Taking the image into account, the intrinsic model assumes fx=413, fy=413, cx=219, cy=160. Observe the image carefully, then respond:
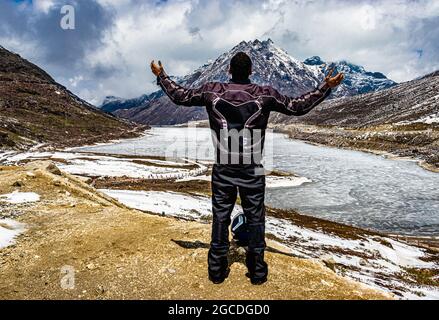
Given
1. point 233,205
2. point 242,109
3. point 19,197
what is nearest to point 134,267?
point 233,205

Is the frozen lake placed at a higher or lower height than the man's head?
lower

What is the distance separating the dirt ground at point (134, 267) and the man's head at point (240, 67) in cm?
398

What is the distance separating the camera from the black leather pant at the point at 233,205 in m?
7.57

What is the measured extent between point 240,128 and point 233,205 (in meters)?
1.47

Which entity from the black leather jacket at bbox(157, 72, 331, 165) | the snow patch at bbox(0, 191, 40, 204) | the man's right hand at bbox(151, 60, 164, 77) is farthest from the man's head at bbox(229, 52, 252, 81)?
the snow patch at bbox(0, 191, 40, 204)

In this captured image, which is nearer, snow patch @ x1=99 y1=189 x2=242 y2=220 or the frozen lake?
snow patch @ x1=99 y1=189 x2=242 y2=220

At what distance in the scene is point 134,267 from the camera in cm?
906

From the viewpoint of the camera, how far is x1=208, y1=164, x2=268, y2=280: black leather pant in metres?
7.57

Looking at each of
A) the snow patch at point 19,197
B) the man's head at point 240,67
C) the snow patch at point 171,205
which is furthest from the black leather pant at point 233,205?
the snow patch at point 171,205

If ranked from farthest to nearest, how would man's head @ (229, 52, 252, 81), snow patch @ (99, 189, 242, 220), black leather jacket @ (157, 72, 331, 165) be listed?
1. snow patch @ (99, 189, 242, 220)
2. man's head @ (229, 52, 252, 81)
3. black leather jacket @ (157, 72, 331, 165)

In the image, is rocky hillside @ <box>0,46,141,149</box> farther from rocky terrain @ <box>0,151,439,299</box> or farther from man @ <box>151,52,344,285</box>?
man @ <box>151,52,344,285</box>
